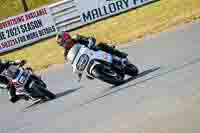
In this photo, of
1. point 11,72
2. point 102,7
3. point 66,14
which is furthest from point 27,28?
point 11,72

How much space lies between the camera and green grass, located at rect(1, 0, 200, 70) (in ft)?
85.4

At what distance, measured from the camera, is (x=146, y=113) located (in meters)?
12.1

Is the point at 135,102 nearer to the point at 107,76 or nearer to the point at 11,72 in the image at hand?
the point at 107,76

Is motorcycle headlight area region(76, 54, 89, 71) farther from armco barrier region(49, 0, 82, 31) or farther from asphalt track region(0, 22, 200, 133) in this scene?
armco barrier region(49, 0, 82, 31)

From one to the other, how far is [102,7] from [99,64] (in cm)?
1724

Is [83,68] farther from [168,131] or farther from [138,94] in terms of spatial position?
[168,131]

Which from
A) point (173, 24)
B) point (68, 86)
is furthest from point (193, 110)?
point (173, 24)

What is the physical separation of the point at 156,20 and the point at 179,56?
405 inches

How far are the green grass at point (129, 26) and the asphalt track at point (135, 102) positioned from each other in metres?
4.34

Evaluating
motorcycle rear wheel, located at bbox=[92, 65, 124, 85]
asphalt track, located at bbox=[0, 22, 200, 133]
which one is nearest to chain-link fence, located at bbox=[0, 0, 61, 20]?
asphalt track, located at bbox=[0, 22, 200, 133]

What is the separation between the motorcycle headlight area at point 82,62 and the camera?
1604 cm

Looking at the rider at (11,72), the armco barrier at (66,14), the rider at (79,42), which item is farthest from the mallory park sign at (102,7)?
the rider at (79,42)

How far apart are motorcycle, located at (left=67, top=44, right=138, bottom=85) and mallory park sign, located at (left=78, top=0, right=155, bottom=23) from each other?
16.5 metres

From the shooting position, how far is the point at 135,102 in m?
13.4
